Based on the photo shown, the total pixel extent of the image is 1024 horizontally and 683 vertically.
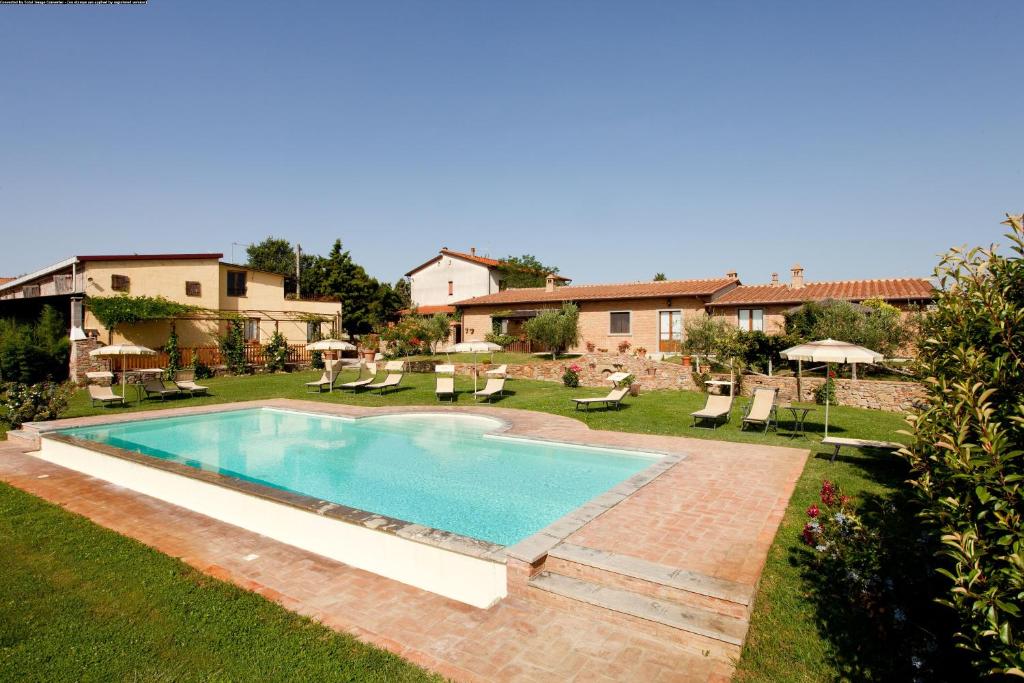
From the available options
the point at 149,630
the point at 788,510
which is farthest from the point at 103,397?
the point at 788,510

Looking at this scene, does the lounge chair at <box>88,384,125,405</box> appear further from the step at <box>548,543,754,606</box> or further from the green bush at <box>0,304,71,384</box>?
the step at <box>548,543,754,606</box>

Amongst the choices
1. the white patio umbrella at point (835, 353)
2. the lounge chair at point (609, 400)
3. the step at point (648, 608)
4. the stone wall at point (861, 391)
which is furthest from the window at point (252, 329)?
the step at point (648, 608)

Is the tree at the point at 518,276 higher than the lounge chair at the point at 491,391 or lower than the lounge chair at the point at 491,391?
higher

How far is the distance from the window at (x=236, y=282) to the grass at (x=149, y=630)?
85.8 ft

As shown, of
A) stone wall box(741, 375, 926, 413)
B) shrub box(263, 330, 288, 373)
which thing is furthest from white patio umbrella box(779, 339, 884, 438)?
shrub box(263, 330, 288, 373)

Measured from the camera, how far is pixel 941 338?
2.94 m

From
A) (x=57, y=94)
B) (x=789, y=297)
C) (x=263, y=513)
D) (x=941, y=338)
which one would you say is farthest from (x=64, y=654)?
(x=789, y=297)

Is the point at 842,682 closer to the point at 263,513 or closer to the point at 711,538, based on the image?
the point at 711,538

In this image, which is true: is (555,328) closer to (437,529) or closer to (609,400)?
(609,400)

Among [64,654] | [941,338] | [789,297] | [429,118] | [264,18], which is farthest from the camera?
[789,297]

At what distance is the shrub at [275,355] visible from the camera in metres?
26.7

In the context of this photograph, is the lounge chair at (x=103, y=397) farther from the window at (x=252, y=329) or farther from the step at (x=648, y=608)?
the step at (x=648, y=608)

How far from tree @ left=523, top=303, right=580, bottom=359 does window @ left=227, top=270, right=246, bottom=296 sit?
16.7 m

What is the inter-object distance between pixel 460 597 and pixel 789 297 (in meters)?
24.7
